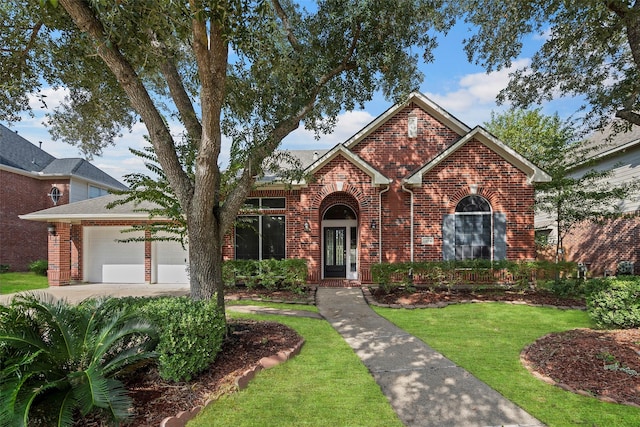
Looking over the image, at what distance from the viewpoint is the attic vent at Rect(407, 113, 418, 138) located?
13.5m

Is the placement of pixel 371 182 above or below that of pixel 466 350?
above

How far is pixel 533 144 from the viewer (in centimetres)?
2322

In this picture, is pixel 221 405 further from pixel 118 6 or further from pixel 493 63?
pixel 493 63

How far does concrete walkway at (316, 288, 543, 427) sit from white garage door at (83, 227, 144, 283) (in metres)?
10.9

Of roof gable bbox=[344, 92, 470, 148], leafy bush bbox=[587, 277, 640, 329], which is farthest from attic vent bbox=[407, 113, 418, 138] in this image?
leafy bush bbox=[587, 277, 640, 329]

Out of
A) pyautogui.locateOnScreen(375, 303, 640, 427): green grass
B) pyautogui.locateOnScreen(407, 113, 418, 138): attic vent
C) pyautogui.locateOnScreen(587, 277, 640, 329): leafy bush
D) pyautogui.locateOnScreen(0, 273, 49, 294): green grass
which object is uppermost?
pyautogui.locateOnScreen(407, 113, 418, 138): attic vent

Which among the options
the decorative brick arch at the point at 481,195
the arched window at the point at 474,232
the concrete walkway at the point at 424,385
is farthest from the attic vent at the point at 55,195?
the decorative brick arch at the point at 481,195

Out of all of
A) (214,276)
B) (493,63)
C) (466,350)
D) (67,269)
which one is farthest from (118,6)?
(67,269)

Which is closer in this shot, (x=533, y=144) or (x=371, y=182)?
(x=371, y=182)

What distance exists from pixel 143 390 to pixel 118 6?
501 cm

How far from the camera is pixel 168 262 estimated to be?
1420 cm

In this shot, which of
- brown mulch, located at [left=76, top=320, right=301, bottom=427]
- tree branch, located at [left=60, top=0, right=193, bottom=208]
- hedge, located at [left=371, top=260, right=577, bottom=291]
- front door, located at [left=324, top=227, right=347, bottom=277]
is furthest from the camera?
front door, located at [left=324, top=227, right=347, bottom=277]

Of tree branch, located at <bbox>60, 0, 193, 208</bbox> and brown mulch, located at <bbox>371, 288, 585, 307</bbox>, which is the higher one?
tree branch, located at <bbox>60, 0, 193, 208</bbox>

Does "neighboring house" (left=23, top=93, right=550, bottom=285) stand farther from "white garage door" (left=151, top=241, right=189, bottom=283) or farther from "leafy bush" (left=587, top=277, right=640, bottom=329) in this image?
"leafy bush" (left=587, top=277, right=640, bottom=329)
